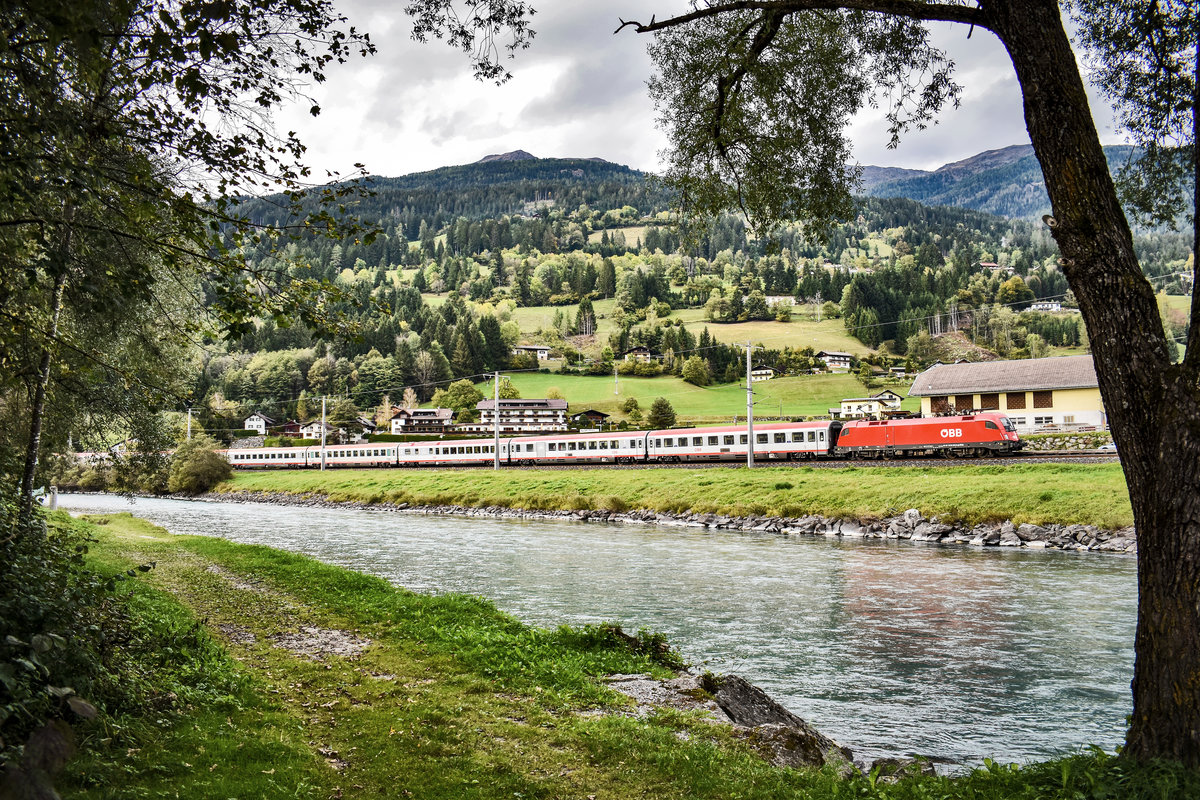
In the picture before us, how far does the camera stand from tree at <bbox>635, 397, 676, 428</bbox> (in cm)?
7881

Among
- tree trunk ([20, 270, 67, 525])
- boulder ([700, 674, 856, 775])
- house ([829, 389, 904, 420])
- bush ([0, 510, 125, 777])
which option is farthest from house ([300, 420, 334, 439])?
boulder ([700, 674, 856, 775])

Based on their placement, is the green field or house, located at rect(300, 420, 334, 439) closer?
the green field

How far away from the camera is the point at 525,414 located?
295 ft

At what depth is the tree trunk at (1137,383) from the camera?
13.6ft

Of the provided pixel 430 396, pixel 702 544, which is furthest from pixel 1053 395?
pixel 430 396

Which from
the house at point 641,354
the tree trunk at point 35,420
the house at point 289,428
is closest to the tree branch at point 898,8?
the tree trunk at point 35,420

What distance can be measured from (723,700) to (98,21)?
6.86 meters

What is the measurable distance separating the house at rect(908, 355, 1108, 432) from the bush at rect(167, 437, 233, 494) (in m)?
57.0

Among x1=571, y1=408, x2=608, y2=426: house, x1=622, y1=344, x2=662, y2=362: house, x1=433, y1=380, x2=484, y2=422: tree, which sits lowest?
x1=571, y1=408, x2=608, y2=426: house

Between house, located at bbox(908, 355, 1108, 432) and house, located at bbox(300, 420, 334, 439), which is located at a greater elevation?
house, located at bbox(908, 355, 1108, 432)

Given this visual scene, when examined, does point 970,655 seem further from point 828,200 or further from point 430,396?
point 430,396

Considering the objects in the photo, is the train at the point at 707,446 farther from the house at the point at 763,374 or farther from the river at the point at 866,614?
the house at the point at 763,374

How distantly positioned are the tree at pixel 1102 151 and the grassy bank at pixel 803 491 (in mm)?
16885

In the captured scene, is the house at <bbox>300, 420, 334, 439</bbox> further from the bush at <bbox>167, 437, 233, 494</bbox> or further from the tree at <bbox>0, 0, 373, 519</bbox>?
the tree at <bbox>0, 0, 373, 519</bbox>
